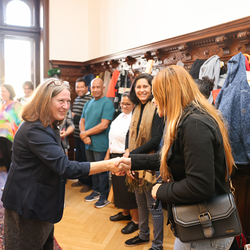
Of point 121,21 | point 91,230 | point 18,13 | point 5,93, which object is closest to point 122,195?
point 91,230

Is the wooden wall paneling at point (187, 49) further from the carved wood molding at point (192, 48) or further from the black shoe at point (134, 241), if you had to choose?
the black shoe at point (134, 241)

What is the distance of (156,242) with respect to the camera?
221 cm

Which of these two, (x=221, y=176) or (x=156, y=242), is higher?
(x=221, y=176)

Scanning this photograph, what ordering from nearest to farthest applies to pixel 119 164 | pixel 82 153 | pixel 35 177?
pixel 35 177, pixel 119 164, pixel 82 153

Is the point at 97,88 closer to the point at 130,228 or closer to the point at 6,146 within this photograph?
the point at 6,146

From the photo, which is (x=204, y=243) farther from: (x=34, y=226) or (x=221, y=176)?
(x=34, y=226)

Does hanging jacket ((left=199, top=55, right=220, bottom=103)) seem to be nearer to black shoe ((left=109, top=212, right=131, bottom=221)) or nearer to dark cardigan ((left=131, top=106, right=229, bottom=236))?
dark cardigan ((left=131, top=106, right=229, bottom=236))

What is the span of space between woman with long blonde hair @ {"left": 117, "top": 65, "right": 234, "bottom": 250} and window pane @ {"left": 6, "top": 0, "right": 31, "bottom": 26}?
16.5ft

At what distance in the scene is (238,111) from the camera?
1898 mm

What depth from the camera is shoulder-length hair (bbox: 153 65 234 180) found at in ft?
3.55

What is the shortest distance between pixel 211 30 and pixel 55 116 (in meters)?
1.91

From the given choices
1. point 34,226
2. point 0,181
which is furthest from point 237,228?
point 0,181

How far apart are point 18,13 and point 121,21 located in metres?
2.38

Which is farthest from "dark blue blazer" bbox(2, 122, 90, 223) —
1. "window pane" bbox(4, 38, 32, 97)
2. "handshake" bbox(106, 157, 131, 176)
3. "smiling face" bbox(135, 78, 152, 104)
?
"window pane" bbox(4, 38, 32, 97)
